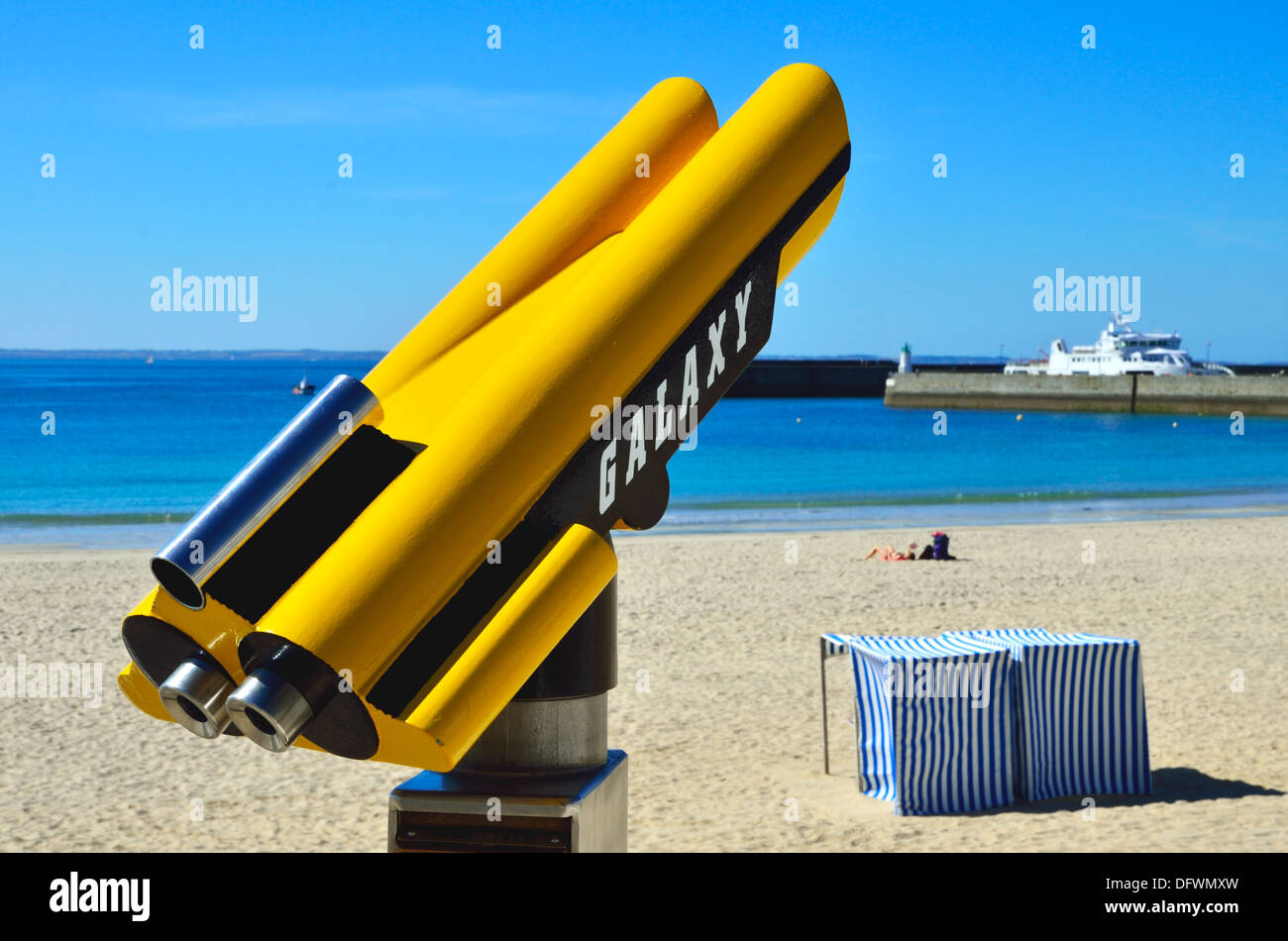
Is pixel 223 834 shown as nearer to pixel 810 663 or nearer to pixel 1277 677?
pixel 810 663

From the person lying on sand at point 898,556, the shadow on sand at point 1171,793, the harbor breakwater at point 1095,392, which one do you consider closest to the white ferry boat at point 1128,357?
the harbor breakwater at point 1095,392

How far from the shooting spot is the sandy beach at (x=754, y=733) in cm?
741

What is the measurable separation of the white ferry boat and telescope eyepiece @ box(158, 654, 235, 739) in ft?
276

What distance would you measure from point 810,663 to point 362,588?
10033 mm

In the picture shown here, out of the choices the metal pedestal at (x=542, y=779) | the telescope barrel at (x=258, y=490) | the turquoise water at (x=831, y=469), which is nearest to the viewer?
the telescope barrel at (x=258, y=490)

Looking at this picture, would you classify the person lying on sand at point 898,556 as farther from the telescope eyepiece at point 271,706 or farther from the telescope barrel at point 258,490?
the telescope eyepiece at point 271,706

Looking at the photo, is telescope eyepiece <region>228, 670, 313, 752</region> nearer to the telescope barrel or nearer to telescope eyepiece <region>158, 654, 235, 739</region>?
telescope eyepiece <region>158, 654, 235, 739</region>

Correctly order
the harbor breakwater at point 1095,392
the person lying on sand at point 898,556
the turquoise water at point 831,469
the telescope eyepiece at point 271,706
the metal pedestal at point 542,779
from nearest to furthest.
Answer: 1. the telescope eyepiece at point 271,706
2. the metal pedestal at point 542,779
3. the person lying on sand at point 898,556
4. the turquoise water at point 831,469
5. the harbor breakwater at point 1095,392

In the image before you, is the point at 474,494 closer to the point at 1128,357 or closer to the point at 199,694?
the point at 199,694

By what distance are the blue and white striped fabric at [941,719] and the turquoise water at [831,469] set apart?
21288 mm

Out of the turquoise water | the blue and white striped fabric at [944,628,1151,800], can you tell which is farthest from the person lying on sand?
the blue and white striped fabric at [944,628,1151,800]

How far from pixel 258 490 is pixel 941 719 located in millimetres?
5400

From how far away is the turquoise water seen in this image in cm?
3238

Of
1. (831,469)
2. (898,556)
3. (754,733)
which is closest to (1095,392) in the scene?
(831,469)
